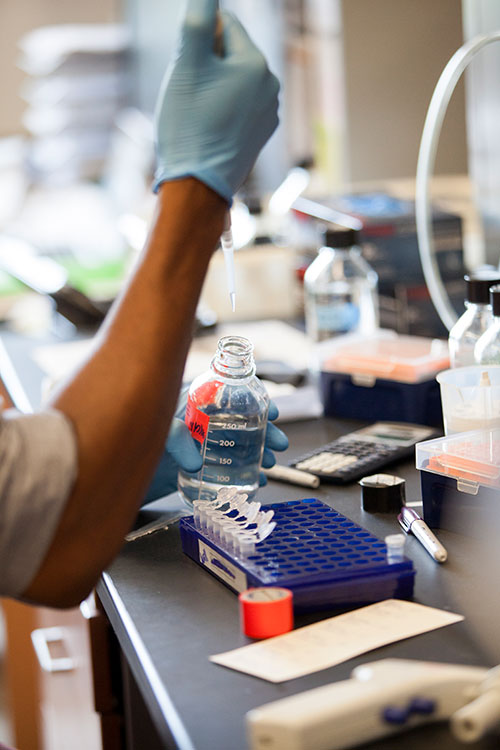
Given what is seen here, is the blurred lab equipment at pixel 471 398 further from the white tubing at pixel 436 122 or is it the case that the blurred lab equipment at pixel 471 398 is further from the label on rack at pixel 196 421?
the white tubing at pixel 436 122

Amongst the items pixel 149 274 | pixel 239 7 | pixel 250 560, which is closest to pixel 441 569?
pixel 250 560

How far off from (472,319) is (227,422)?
0.40 metres

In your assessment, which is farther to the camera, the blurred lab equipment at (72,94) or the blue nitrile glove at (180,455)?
the blurred lab equipment at (72,94)

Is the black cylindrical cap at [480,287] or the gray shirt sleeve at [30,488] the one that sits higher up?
the black cylindrical cap at [480,287]

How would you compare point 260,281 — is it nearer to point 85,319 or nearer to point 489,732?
point 85,319

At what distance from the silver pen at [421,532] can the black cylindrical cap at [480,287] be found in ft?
1.05

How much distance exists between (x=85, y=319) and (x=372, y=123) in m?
1.09

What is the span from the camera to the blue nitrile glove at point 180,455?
44.1 inches

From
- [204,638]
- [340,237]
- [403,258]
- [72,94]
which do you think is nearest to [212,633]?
[204,638]

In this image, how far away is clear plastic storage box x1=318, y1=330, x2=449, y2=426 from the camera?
148 centimetres

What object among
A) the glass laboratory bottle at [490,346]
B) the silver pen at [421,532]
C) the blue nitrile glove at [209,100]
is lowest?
the silver pen at [421,532]

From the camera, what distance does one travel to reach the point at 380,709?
0.67 metres

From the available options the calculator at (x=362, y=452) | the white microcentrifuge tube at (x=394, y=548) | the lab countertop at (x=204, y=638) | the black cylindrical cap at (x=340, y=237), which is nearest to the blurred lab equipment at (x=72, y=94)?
the black cylindrical cap at (x=340, y=237)

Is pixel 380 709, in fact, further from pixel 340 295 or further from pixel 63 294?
pixel 63 294
